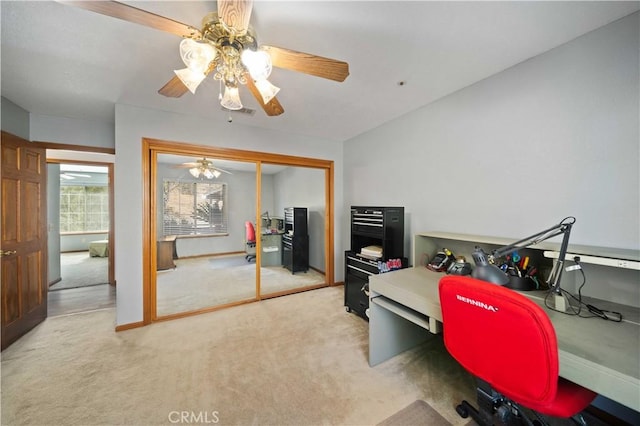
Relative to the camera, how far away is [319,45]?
160cm

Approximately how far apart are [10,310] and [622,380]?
4.39 m

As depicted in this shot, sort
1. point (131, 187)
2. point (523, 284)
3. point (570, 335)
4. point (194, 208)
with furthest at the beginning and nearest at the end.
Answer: point (194, 208), point (131, 187), point (523, 284), point (570, 335)

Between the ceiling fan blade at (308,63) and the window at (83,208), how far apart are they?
8.09 meters

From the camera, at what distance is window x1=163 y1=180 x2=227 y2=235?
298 centimetres

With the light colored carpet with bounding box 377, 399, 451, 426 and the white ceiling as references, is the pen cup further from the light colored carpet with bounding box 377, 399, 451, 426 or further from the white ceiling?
the white ceiling

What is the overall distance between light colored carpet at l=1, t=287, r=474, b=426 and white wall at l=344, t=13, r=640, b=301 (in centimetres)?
139

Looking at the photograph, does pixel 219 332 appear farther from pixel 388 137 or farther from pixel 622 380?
pixel 388 137

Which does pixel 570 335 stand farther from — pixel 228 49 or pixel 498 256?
pixel 228 49

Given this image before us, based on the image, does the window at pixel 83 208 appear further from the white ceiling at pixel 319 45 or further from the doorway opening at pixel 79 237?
→ the white ceiling at pixel 319 45

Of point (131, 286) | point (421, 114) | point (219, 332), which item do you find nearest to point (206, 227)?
point (131, 286)

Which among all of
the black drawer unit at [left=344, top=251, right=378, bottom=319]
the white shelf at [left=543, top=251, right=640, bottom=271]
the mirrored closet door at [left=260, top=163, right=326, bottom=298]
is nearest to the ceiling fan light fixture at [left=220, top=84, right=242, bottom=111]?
the mirrored closet door at [left=260, top=163, right=326, bottom=298]

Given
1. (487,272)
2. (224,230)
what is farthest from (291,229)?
(487,272)

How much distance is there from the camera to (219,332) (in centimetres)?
241

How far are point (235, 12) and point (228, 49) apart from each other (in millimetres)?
207
